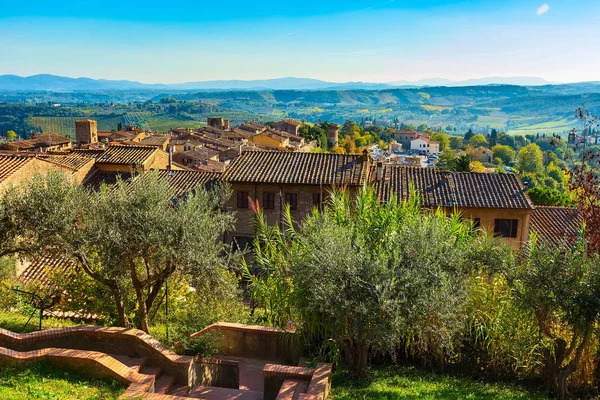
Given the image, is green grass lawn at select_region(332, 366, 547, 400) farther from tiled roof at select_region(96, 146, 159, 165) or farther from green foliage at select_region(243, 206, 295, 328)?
tiled roof at select_region(96, 146, 159, 165)

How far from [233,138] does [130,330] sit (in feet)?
284

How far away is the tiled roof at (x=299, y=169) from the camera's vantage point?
1054 inches

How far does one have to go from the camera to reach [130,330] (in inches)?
460

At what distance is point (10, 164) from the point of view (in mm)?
21562

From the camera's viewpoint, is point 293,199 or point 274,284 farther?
point 293,199

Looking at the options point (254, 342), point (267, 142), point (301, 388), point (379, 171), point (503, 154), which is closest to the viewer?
point (301, 388)

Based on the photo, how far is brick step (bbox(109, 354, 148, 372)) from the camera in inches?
431

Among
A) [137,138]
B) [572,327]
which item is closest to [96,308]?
[572,327]

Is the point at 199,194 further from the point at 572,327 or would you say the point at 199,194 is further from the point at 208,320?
the point at 572,327

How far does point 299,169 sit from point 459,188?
29.3ft

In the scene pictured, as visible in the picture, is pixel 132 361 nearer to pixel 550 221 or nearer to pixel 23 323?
pixel 23 323

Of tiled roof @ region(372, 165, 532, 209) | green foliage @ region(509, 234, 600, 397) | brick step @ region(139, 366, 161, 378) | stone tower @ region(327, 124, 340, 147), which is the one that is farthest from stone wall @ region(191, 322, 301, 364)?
stone tower @ region(327, 124, 340, 147)

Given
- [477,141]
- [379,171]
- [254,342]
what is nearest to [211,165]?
[379,171]

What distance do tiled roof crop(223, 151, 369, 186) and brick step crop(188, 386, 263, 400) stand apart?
1602cm
